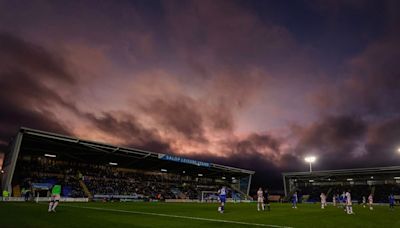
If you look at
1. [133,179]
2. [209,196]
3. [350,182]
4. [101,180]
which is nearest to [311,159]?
[209,196]

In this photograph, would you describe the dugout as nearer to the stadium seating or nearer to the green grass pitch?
the stadium seating

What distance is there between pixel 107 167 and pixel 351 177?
75543 mm

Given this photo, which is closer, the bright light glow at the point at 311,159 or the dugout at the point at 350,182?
the bright light glow at the point at 311,159

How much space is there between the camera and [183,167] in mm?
81812

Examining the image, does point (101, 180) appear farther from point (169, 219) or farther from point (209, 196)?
point (169, 219)

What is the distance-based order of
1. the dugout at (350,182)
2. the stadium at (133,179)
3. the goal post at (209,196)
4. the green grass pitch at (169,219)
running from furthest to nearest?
the dugout at (350,182), the goal post at (209,196), the stadium at (133,179), the green grass pitch at (169,219)

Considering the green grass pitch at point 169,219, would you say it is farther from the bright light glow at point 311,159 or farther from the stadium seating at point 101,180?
the bright light glow at point 311,159

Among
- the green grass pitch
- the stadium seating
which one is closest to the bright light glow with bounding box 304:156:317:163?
the stadium seating

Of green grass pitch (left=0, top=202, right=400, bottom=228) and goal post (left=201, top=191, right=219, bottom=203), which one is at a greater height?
goal post (left=201, top=191, right=219, bottom=203)

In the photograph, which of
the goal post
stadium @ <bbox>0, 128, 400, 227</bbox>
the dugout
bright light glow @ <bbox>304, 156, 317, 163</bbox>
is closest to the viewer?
stadium @ <bbox>0, 128, 400, 227</bbox>

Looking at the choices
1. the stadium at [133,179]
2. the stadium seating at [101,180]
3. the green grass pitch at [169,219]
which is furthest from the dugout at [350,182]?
the green grass pitch at [169,219]

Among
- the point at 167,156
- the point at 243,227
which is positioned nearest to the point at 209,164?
the point at 167,156

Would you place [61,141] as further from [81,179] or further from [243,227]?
[243,227]

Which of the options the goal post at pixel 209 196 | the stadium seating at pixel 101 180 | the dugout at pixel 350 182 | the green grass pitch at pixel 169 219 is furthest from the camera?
the dugout at pixel 350 182
